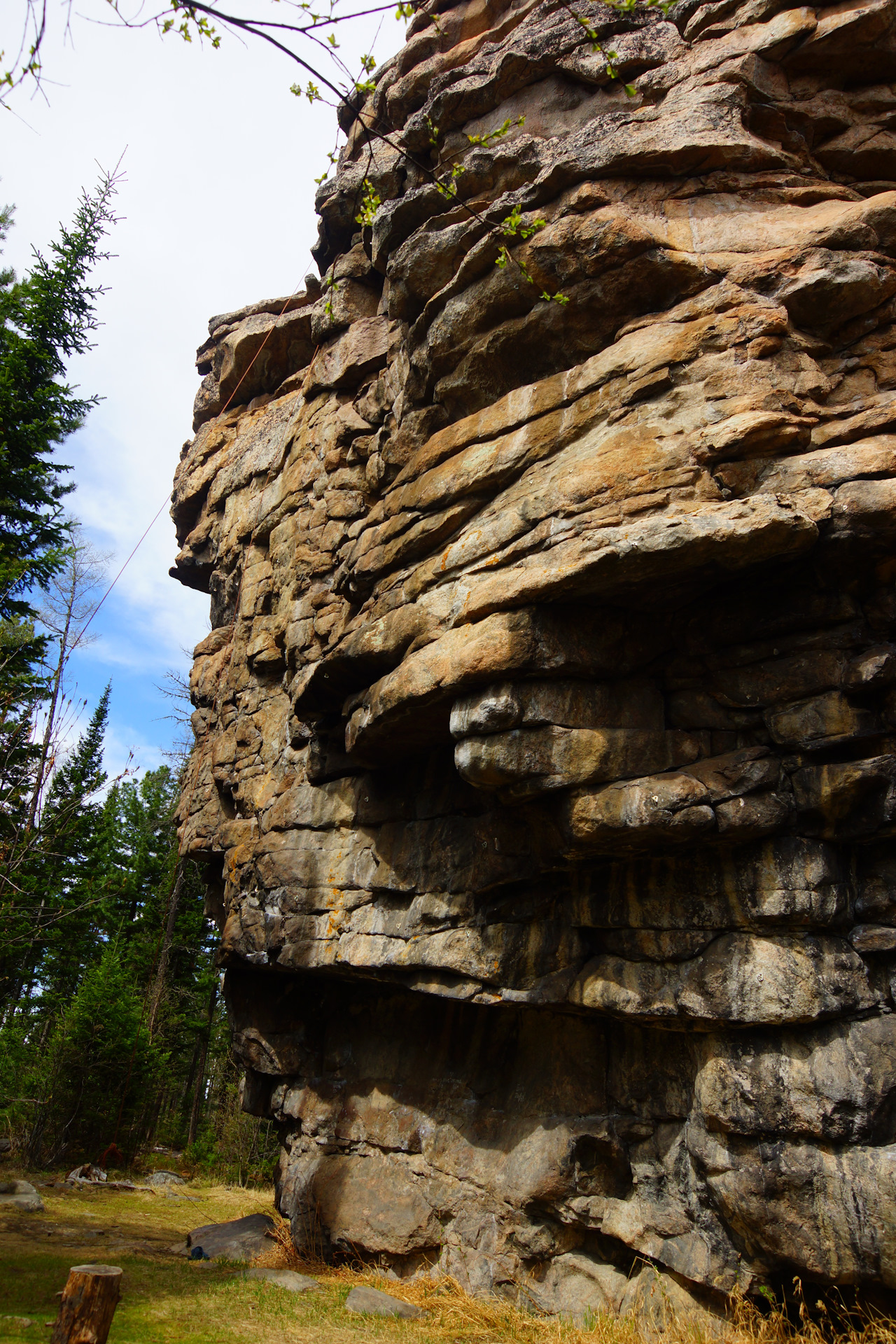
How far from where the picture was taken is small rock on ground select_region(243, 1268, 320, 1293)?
8250 mm

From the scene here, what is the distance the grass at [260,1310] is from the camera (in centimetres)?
573

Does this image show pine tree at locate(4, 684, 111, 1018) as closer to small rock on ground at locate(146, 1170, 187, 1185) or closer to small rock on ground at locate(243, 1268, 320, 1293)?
small rock on ground at locate(146, 1170, 187, 1185)

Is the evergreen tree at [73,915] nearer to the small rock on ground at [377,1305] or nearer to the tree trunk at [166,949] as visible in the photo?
the tree trunk at [166,949]

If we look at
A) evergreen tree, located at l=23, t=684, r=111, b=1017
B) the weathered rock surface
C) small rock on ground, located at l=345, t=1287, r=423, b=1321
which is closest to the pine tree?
evergreen tree, located at l=23, t=684, r=111, b=1017

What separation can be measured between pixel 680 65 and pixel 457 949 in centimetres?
942

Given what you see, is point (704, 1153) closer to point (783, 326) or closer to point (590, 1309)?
point (590, 1309)

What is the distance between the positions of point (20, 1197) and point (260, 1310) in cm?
726

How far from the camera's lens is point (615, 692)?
689 centimetres

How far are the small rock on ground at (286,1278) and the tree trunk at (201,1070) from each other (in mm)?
16661

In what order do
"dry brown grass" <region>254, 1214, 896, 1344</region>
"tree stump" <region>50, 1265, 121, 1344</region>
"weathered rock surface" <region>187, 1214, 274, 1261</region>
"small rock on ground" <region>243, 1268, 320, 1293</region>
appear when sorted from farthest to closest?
"weathered rock surface" <region>187, 1214, 274, 1261</region>, "small rock on ground" <region>243, 1268, 320, 1293</region>, "dry brown grass" <region>254, 1214, 896, 1344</region>, "tree stump" <region>50, 1265, 121, 1344</region>

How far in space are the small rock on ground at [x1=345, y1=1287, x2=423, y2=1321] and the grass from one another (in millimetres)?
107

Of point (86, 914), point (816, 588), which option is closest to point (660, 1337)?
point (816, 588)

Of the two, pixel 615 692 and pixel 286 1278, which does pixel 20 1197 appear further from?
pixel 615 692

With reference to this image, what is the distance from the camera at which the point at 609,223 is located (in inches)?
279
